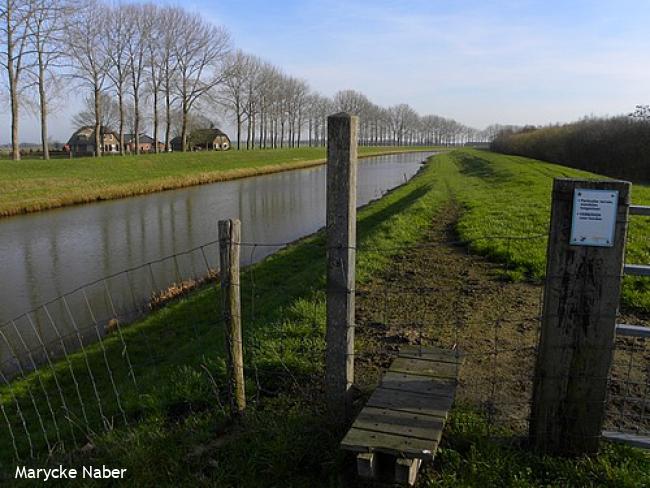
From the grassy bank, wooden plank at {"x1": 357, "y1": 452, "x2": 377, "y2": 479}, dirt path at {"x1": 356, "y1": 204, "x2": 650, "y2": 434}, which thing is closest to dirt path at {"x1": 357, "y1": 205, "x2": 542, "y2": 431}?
dirt path at {"x1": 356, "y1": 204, "x2": 650, "y2": 434}

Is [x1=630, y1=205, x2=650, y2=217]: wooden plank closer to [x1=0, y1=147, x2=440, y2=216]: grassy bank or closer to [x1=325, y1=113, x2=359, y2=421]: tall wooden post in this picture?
[x1=325, y1=113, x2=359, y2=421]: tall wooden post

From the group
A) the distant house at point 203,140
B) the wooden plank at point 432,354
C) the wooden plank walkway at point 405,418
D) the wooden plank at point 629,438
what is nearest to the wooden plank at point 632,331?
the wooden plank at point 629,438

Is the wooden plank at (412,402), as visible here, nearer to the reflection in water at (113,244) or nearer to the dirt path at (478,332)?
the dirt path at (478,332)

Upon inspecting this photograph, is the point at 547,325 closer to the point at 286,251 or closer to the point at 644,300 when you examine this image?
the point at 644,300

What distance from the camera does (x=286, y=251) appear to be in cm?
1411

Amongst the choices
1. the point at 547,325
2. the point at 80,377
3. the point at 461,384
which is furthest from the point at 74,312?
the point at 547,325

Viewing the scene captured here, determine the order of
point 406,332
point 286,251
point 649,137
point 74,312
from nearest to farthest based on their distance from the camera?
point 406,332 → point 74,312 → point 286,251 → point 649,137

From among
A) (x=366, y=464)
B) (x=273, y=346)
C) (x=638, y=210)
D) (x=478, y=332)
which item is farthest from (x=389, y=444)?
(x=478, y=332)

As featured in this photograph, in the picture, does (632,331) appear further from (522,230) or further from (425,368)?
(522,230)

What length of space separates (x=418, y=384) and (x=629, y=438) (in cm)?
143

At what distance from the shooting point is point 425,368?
446 cm

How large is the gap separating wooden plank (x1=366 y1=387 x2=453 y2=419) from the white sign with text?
1439 mm

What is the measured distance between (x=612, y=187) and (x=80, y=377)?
6.64 m

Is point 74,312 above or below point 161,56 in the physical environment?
below
